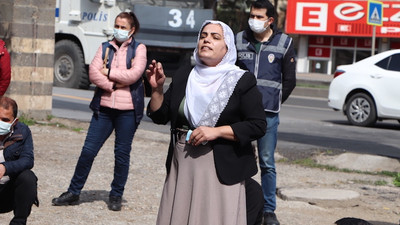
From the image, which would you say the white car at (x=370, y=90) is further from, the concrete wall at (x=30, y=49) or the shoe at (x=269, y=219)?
the shoe at (x=269, y=219)

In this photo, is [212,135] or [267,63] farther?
[267,63]

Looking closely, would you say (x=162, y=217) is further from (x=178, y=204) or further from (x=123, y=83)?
(x=123, y=83)

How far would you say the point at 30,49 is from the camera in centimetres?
1268

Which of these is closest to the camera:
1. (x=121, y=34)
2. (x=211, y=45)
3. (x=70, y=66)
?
(x=211, y=45)

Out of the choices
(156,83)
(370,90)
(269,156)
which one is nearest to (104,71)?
(269,156)

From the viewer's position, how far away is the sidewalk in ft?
24.6

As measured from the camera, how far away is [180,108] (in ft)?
16.1

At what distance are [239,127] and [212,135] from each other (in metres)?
0.16

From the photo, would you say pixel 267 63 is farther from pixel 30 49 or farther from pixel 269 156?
pixel 30 49

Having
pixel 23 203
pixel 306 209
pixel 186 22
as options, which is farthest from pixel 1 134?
pixel 186 22

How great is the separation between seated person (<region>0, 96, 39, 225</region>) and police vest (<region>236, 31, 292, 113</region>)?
198cm

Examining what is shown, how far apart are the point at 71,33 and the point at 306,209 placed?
13581 millimetres

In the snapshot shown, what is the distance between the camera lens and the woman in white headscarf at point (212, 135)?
4.79 metres

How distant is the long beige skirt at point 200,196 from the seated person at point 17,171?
135 centimetres
